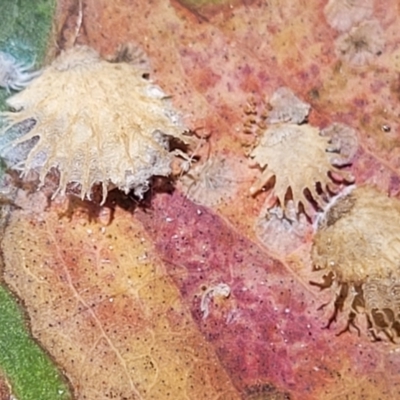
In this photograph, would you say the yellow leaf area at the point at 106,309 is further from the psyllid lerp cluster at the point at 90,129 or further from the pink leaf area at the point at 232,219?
the psyllid lerp cluster at the point at 90,129

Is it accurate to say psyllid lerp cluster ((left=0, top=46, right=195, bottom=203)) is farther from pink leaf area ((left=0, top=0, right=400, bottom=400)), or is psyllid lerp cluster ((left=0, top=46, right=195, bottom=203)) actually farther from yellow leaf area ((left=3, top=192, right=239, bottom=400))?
yellow leaf area ((left=3, top=192, right=239, bottom=400))

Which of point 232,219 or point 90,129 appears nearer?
point 90,129

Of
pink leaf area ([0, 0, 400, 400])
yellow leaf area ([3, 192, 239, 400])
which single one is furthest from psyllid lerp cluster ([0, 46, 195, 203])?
yellow leaf area ([3, 192, 239, 400])

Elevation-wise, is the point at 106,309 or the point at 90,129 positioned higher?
the point at 90,129

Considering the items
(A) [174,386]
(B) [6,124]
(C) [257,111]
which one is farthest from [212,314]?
(B) [6,124]

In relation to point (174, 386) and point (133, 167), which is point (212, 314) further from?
point (133, 167)
